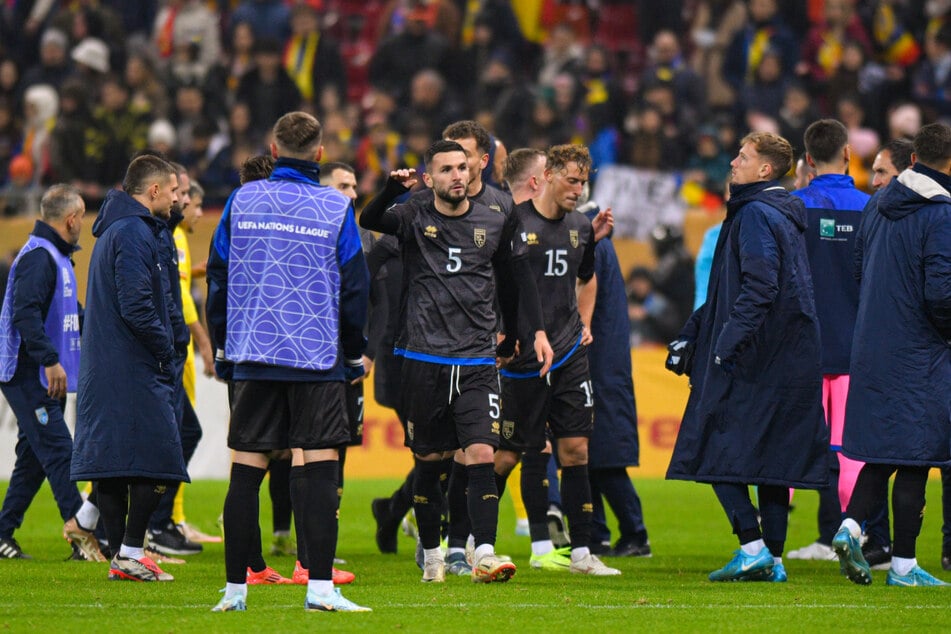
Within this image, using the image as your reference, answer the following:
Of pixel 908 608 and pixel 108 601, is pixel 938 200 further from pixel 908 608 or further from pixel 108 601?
pixel 108 601

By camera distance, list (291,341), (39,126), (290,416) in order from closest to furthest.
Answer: (291,341) < (290,416) < (39,126)

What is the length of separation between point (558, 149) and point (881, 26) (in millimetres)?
13102

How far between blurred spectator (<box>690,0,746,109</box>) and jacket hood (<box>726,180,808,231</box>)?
38.4ft

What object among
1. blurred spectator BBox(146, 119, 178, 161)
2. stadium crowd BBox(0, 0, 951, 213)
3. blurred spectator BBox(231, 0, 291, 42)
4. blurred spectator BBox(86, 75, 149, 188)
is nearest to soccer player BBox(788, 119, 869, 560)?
stadium crowd BBox(0, 0, 951, 213)

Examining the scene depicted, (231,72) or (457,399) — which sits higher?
(231,72)

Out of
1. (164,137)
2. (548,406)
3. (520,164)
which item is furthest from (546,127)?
(548,406)

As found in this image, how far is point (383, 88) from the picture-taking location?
21047 mm

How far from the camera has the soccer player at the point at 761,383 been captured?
8.69 meters

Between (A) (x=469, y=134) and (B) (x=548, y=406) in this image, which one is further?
(B) (x=548, y=406)

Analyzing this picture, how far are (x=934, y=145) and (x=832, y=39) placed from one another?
12.7 m

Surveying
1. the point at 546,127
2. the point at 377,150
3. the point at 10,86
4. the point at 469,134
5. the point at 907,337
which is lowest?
the point at 907,337

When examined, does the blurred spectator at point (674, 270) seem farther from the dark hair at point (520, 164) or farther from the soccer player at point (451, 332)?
the soccer player at point (451, 332)

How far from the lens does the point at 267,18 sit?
22297mm

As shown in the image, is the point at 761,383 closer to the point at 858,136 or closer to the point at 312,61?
the point at 858,136
